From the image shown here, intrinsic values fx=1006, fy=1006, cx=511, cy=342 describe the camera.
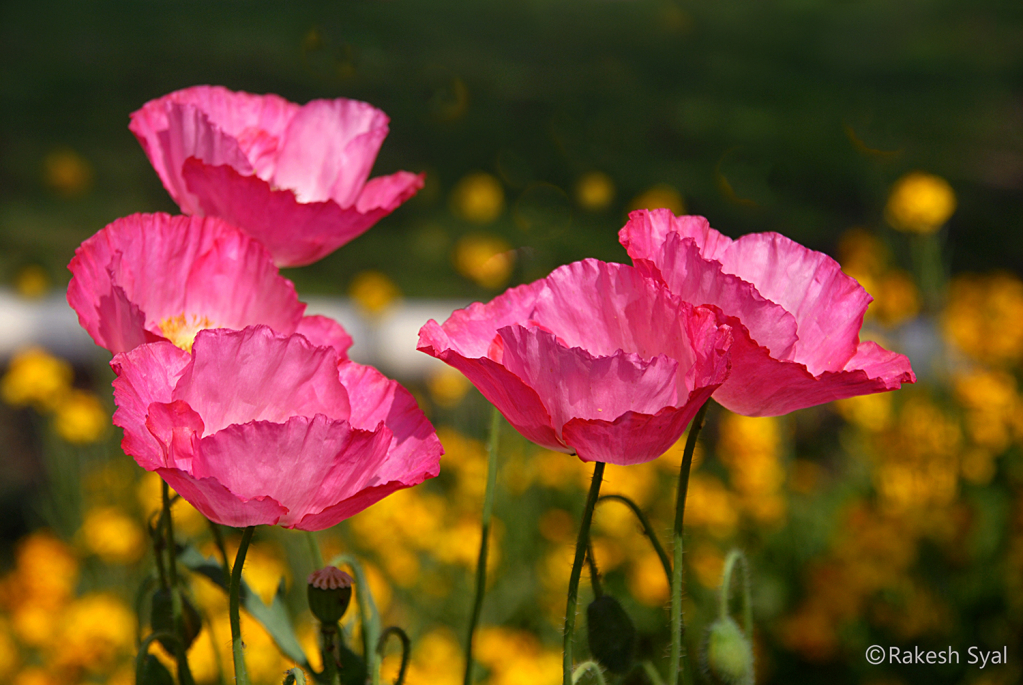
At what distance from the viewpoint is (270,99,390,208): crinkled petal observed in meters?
0.76

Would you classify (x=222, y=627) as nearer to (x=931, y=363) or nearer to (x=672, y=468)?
(x=672, y=468)

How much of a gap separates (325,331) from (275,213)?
0.09 meters

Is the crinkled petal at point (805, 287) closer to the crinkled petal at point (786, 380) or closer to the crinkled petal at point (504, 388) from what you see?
the crinkled petal at point (786, 380)

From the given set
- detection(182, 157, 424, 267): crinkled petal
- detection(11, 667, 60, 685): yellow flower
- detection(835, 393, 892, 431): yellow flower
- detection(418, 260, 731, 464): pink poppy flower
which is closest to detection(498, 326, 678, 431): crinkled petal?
detection(418, 260, 731, 464): pink poppy flower

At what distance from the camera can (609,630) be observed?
678 mm

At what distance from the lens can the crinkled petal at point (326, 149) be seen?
758 millimetres

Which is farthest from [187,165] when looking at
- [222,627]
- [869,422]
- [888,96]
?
[888,96]

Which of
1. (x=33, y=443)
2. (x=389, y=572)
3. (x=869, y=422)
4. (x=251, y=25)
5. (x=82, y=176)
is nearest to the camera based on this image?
(x=389, y=572)

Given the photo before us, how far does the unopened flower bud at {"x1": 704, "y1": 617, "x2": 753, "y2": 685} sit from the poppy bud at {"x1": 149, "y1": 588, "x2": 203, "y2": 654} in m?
0.36

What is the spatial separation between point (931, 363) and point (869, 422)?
36 centimetres

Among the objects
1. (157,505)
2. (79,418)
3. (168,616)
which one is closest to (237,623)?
(168,616)

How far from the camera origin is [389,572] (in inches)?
81.2

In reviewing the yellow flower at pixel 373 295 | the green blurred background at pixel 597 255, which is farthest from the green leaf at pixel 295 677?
the yellow flower at pixel 373 295

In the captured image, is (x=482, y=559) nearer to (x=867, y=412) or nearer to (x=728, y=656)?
(x=728, y=656)
